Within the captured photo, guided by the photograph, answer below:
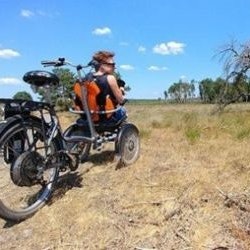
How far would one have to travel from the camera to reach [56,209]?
4789mm

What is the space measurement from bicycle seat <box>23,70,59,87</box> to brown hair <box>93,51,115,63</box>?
128 centimetres

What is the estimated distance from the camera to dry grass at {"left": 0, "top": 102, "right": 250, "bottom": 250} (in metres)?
3.74

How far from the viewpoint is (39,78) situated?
4906 millimetres

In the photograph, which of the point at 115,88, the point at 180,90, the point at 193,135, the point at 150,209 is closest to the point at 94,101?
the point at 115,88

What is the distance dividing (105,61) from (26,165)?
2.10 m

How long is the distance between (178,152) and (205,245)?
10.7ft

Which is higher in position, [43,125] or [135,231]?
[43,125]

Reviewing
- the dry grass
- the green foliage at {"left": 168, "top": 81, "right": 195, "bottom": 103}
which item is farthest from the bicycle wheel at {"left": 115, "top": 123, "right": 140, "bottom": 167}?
the green foliage at {"left": 168, "top": 81, "right": 195, "bottom": 103}

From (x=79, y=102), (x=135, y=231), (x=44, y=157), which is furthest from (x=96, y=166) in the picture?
(x=135, y=231)

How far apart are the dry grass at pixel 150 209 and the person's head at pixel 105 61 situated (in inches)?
50.2

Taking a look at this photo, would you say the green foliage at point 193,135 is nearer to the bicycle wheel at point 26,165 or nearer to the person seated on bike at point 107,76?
the person seated on bike at point 107,76

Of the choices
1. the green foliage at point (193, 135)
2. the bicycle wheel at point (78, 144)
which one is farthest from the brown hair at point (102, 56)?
the green foliage at point (193, 135)

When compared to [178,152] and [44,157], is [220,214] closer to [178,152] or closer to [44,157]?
[44,157]

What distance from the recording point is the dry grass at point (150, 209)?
3.74m
